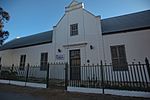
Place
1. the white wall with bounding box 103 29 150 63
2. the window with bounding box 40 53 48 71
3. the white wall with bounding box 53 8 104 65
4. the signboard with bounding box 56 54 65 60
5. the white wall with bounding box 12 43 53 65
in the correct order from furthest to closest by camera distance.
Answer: the white wall with bounding box 12 43 53 65, the window with bounding box 40 53 48 71, the signboard with bounding box 56 54 65 60, the white wall with bounding box 53 8 104 65, the white wall with bounding box 103 29 150 63

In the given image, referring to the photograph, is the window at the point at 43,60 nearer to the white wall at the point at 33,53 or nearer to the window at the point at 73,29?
the white wall at the point at 33,53

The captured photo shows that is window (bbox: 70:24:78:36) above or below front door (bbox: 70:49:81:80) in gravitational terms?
above

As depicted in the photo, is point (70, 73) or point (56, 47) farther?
point (56, 47)

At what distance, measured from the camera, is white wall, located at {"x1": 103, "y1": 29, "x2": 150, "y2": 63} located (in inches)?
379

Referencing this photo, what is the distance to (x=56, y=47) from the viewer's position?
530 inches

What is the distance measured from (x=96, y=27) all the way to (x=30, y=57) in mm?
9133

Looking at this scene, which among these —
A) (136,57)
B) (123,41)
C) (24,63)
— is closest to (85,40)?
(123,41)

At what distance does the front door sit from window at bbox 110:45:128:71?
3303 millimetres

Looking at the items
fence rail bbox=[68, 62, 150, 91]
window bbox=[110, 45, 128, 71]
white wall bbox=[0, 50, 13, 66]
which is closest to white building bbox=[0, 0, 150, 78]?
window bbox=[110, 45, 128, 71]

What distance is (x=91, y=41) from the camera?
11.6 meters

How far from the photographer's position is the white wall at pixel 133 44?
31.6 ft

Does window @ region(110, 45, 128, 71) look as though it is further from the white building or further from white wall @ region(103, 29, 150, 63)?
white wall @ region(103, 29, 150, 63)

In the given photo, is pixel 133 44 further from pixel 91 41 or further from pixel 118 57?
pixel 91 41

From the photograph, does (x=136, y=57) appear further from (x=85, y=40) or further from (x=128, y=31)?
(x=85, y=40)
